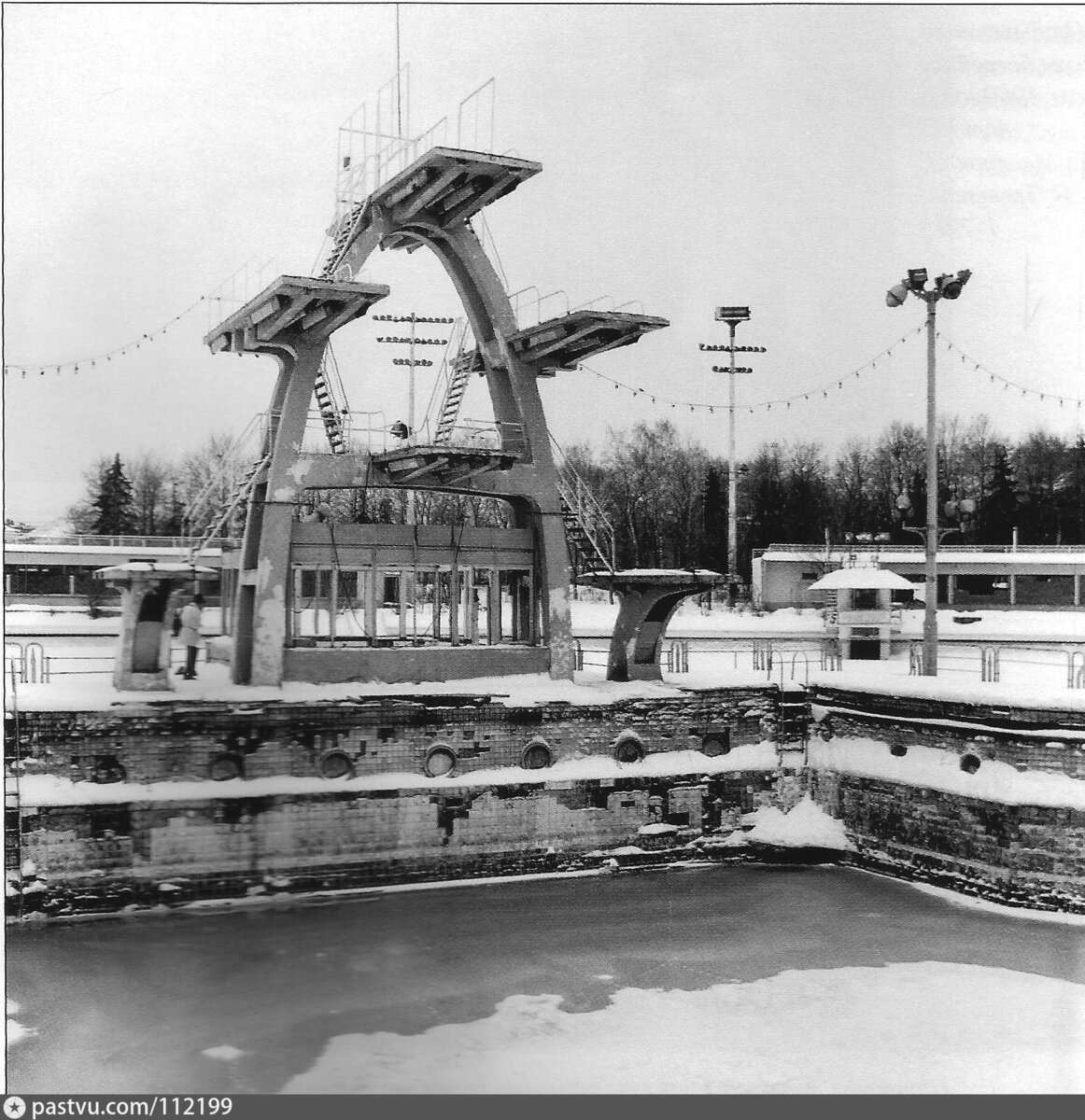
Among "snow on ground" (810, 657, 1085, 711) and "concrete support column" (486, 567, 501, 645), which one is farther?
"concrete support column" (486, 567, 501, 645)

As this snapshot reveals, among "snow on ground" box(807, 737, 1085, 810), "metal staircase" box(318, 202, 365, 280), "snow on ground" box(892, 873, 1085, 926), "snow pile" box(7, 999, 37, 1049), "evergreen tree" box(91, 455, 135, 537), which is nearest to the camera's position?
"snow pile" box(7, 999, 37, 1049)

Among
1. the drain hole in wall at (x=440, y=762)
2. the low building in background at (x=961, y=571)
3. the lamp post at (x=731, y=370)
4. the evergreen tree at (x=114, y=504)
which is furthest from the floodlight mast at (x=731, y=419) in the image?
the evergreen tree at (x=114, y=504)

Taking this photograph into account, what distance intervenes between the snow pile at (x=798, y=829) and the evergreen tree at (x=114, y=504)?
33.6 ft

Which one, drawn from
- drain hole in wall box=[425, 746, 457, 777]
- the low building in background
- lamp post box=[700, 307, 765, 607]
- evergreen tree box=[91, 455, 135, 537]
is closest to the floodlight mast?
lamp post box=[700, 307, 765, 607]

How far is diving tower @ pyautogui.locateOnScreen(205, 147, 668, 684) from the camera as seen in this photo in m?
16.4

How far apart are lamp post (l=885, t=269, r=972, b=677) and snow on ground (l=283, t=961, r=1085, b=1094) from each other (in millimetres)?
6974

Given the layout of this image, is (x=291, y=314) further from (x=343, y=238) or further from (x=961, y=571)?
(x=961, y=571)

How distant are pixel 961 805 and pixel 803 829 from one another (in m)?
2.67

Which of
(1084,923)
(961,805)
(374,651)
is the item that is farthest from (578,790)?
(1084,923)

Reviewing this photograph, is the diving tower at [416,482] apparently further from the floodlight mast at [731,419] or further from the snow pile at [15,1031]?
the snow pile at [15,1031]

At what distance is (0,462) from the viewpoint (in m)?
11.7

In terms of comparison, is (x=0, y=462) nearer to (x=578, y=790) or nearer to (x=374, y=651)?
(x=374, y=651)

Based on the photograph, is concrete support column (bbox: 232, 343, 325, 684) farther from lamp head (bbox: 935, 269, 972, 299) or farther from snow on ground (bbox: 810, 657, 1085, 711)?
lamp head (bbox: 935, 269, 972, 299)

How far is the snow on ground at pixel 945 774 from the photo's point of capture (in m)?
14.6
